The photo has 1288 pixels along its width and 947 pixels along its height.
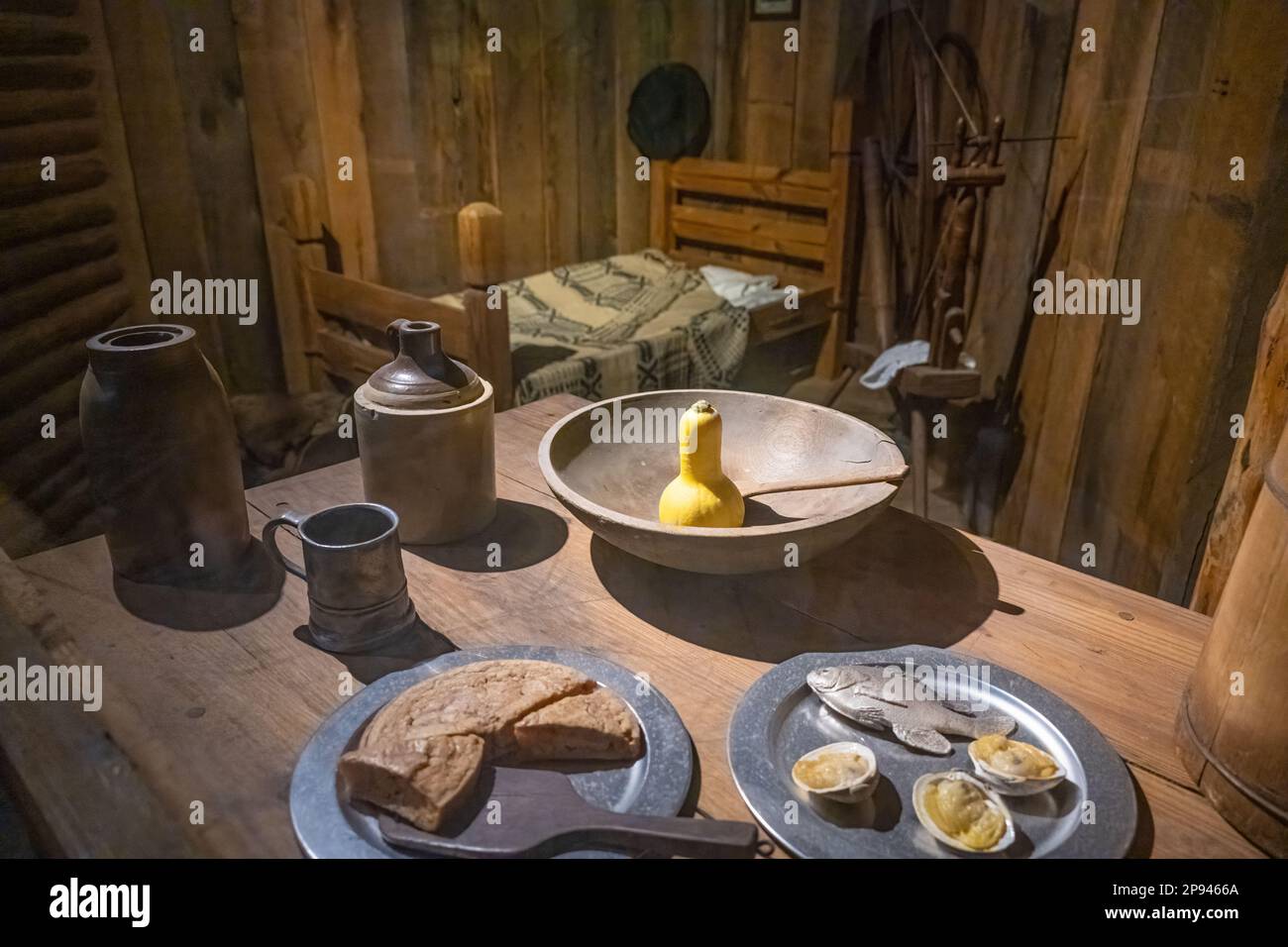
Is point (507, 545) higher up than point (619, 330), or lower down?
higher up

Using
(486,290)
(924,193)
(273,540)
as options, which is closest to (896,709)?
(273,540)

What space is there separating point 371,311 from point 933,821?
2.37 m

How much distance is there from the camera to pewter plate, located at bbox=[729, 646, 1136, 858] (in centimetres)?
67

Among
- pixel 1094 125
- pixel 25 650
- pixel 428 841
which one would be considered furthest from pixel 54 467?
pixel 1094 125

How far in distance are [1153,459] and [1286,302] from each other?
790 mm

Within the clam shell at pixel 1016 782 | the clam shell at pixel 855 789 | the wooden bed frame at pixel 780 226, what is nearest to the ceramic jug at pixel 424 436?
the clam shell at pixel 855 789

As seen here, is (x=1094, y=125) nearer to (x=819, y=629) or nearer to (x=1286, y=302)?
(x=1286, y=302)

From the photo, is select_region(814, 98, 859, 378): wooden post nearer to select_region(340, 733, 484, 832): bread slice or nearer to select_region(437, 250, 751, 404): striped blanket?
select_region(437, 250, 751, 404): striped blanket

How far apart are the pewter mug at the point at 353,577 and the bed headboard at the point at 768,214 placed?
8.86 feet

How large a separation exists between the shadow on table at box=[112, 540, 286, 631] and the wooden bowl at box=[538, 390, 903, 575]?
0.37m

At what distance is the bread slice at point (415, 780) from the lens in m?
0.68

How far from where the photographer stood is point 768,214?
3619mm

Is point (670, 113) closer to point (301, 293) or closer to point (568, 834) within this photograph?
point (301, 293)

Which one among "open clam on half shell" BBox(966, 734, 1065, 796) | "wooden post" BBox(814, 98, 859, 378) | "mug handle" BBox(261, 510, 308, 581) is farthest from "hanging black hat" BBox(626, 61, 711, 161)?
"open clam on half shell" BBox(966, 734, 1065, 796)
